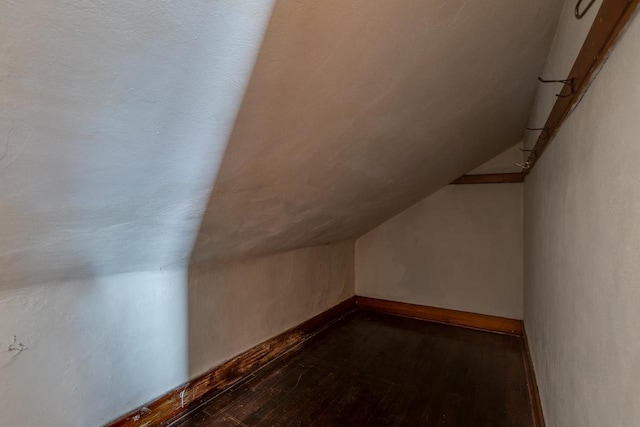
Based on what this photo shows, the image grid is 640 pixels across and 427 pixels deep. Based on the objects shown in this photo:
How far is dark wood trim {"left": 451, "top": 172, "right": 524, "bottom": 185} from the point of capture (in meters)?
3.10

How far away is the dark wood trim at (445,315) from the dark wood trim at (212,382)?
104cm

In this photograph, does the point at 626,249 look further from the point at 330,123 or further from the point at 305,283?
the point at 305,283

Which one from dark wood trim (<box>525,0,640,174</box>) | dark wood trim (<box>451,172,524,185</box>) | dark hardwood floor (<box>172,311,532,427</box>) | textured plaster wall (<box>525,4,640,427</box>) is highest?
dark wood trim (<box>525,0,640,174</box>)

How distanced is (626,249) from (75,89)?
1165mm

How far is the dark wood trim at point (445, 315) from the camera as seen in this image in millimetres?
3113

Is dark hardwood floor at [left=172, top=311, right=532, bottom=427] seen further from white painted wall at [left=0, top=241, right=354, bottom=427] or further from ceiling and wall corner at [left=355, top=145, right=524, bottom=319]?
ceiling and wall corner at [left=355, top=145, right=524, bottom=319]

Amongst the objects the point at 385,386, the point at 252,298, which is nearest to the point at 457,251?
the point at 385,386

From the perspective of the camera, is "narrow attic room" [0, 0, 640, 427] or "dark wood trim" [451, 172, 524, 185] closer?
"narrow attic room" [0, 0, 640, 427]

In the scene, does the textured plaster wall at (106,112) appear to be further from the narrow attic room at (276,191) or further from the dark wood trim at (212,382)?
the dark wood trim at (212,382)

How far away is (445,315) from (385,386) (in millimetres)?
1574

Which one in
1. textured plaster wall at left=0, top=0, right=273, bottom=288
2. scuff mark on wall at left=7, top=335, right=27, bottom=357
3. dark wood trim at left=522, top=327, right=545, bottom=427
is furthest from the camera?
dark wood trim at left=522, top=327, right=545, bottom=427

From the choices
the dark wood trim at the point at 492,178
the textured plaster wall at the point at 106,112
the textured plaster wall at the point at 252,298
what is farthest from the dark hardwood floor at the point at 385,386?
the dark wood trim at the point at 492,178

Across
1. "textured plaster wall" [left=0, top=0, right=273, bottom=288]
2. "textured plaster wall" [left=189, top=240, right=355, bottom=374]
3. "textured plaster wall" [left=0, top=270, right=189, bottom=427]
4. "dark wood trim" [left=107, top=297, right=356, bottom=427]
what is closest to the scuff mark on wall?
"textured plaster wall" [left=0, top=270, right=189, bottom=427]

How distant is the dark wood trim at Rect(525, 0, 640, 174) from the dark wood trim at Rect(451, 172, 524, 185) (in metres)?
2.11
